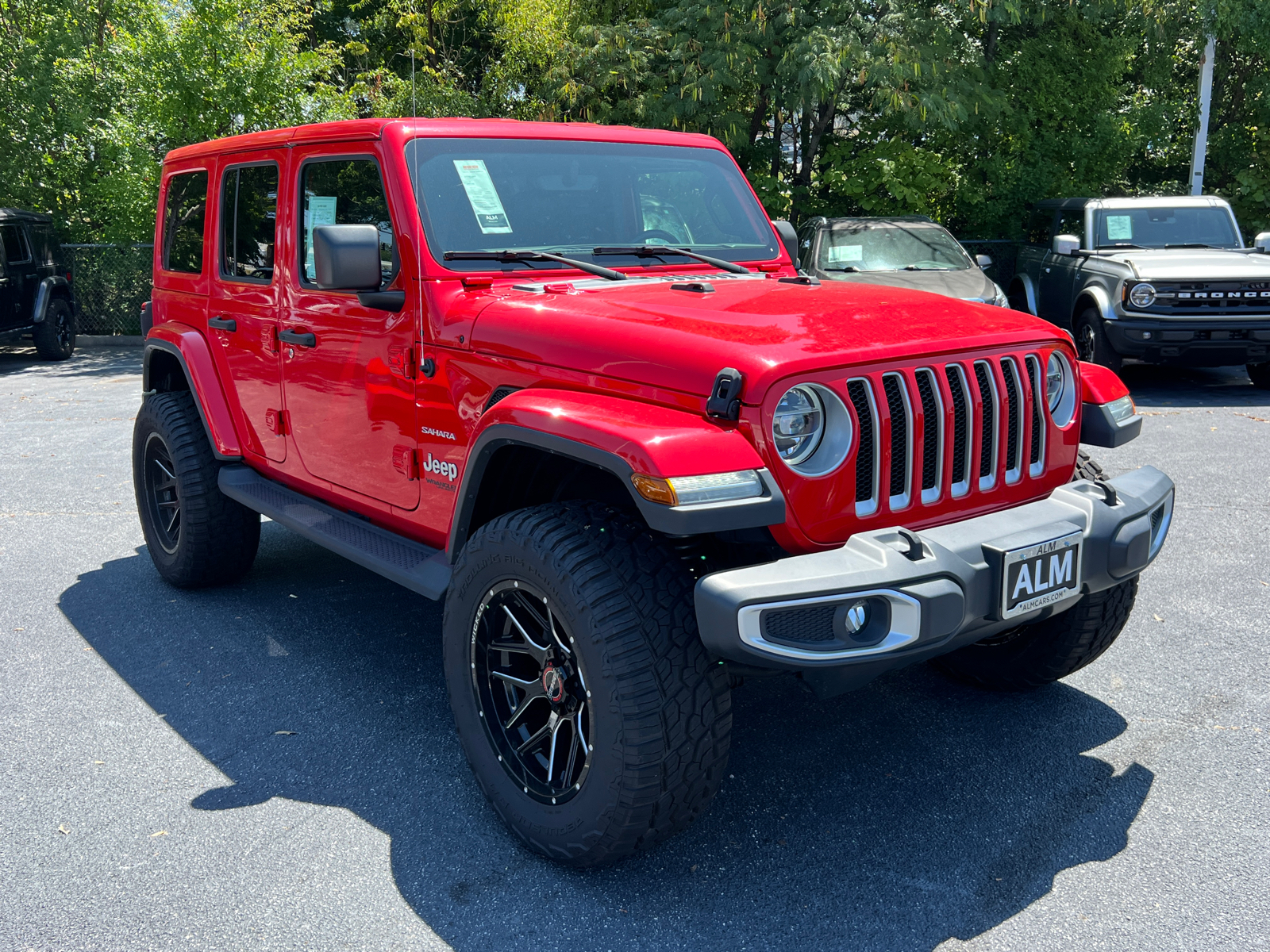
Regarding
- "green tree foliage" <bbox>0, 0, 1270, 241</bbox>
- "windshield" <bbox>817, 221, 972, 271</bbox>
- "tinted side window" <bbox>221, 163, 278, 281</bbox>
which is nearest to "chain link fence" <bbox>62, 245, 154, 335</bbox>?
"green tree foliage" <bbox>0, 0, 1270, 241</bbox>

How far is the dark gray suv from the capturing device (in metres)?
9.95

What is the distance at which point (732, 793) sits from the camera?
3318 millimetres

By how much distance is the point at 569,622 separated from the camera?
2709 mm

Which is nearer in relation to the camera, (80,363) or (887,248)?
(887,248)

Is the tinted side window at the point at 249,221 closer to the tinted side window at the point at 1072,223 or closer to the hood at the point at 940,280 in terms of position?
the hood at the point at 940,280

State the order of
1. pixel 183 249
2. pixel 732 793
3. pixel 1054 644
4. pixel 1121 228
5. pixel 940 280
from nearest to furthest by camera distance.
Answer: pixel 732 793 → pixel 1054 644 → pixel 183 249 → pixel 940 280 → pixel 1121 228

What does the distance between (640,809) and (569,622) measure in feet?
1.60

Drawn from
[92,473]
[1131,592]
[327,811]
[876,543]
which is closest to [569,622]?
[876,543]

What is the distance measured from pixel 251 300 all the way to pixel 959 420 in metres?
3.00

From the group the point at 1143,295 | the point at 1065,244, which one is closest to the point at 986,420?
the point at 1143,295

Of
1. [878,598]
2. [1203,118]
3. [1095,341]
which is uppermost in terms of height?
[1203,118]

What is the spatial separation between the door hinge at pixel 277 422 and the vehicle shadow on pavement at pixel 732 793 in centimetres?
88

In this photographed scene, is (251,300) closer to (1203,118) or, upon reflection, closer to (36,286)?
(36,286)

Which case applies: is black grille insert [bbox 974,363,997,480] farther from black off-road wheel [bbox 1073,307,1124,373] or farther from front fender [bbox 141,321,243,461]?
black off-road wheel [bbox 1073,307,1124,373]
